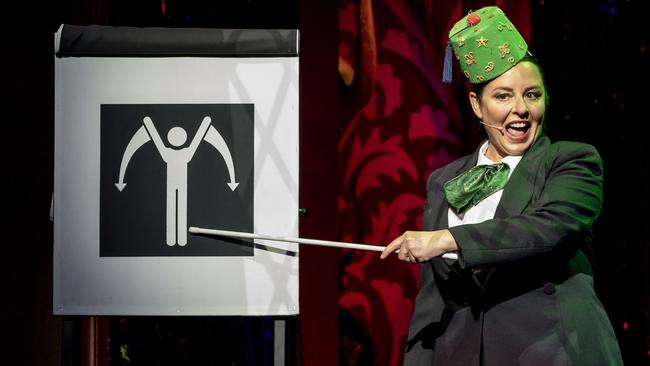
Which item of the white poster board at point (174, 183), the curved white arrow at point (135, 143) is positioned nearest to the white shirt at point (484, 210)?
the white poster board at point (174, 183)

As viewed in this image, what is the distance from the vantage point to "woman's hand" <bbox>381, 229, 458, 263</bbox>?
1549 mm

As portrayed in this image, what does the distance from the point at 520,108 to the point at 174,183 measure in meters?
0.75

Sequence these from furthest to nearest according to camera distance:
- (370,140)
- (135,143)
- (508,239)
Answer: (370,140)
(135,143)
(508,239)

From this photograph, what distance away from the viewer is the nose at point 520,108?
1655 millimetres

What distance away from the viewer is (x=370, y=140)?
262 cm

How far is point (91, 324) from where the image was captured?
2.49 m

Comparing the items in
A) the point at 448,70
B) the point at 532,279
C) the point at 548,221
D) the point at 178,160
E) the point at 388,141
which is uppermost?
the point at 448,70

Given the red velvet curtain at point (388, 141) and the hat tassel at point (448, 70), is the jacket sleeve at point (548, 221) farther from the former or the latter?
the red velvet curtain at point (388, 141)

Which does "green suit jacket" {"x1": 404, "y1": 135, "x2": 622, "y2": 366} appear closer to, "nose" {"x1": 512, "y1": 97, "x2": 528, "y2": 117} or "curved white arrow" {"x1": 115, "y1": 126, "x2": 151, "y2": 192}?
"nose" {"x1": 512, "y1": 97, "x2": 528, "y2": 117}

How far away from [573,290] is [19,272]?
1606 millimetres

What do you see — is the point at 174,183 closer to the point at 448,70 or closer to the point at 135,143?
the point at 135,143

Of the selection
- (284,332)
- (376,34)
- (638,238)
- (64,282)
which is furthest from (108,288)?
(638,238)

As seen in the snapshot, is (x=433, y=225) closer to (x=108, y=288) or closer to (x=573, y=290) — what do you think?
(x=573, y=290)

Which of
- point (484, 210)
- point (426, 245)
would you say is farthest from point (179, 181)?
point (484, 210)
